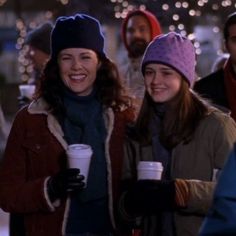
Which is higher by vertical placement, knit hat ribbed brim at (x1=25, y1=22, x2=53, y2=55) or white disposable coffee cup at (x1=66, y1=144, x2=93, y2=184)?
knit hat ribbed brim at (x1=25, y1=22, x2=53, y2=55)

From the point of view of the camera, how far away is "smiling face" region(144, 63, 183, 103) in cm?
360

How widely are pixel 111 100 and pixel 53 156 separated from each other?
1.31ft

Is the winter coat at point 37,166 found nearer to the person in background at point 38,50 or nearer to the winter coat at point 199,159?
the winter coat at point 199,159

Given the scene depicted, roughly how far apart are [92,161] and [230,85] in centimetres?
156

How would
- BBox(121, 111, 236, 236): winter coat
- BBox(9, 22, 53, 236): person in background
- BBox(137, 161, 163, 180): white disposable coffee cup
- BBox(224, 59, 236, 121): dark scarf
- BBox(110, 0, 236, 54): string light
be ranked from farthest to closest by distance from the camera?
BBox(110, 0, 236, 54): string light < BBox(9, 22, 53, 236): person in background < BBox(224, 59, 236, 121): dark scarf < BBox(121, 111, 236, 236): winter coat < BBox(137, 161, 163, 180): white disposable coffee cup

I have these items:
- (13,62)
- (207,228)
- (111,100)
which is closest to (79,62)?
(111,100)

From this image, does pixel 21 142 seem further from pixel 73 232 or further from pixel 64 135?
pixel 73 232

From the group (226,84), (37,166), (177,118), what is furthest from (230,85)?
(37,166)

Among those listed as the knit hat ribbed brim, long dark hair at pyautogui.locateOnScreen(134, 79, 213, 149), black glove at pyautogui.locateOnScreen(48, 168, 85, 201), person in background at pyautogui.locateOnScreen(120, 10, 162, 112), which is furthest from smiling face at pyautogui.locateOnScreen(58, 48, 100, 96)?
the knit hat ribbed brim

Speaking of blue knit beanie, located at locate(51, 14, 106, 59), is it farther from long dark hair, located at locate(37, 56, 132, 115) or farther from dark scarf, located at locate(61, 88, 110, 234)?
dark scarf, located at locate(61, 88, 110, 234)

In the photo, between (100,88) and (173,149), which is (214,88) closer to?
(100,88)

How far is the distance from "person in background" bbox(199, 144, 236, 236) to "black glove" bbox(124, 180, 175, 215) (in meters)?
1.24

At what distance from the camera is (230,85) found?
489cm

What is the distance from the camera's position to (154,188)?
334 cm
